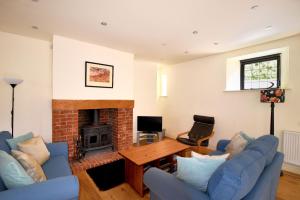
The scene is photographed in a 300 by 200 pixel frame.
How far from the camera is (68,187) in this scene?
1.25 metres

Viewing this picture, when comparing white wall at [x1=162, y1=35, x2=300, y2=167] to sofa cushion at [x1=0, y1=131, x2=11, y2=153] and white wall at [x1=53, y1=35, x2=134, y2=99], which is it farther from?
sofa cushion at [x1=0, y1=131, x2=11, y2=153]

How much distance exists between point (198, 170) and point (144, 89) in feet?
12.2

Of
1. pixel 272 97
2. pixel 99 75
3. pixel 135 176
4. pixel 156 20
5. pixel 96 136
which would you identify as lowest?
pixel 135 176

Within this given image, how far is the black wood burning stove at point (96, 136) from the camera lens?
3.37m

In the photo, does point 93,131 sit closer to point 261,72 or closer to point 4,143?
point 4,143

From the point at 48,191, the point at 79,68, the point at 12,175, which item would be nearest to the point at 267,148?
the point at 48,191

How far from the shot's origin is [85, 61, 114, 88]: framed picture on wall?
3.27 m

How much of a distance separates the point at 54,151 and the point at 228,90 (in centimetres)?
375

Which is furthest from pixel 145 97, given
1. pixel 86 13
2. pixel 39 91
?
pixel 86 13

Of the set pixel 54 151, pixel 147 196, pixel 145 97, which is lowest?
pixel 147 196

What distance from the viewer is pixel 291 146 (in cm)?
273

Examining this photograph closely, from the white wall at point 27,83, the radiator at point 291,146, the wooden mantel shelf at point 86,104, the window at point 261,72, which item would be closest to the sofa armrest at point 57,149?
the wooden mantel shelf at point 86,104

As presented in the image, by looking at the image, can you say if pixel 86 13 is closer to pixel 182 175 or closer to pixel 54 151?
pixel 54 151

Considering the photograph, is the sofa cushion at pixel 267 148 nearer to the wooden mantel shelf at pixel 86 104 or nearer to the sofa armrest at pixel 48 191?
the sofa armrest at pixel 48 191
